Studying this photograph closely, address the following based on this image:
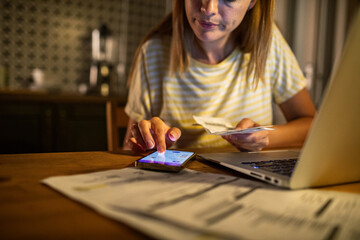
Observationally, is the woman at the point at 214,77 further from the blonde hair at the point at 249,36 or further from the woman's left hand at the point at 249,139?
the woman's left hand at the point at 249,139

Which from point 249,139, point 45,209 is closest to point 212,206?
point 45,209

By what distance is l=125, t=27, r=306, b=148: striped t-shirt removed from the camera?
3.64 feet

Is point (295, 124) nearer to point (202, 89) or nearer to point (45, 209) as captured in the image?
point (202, 89)

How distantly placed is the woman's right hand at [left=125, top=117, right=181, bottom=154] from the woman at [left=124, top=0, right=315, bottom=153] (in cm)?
33

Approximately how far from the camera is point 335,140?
1.39 ft

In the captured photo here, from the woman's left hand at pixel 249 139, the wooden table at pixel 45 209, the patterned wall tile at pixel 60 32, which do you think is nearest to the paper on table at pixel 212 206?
the wooden table at pixel 45 209

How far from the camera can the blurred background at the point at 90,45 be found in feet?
8.09

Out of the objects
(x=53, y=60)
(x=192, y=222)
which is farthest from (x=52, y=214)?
(x=53, y=60)

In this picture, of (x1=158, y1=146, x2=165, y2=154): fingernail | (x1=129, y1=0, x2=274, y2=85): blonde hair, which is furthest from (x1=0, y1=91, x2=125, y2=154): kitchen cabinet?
(x1=158, y1=146, x2=165, y2=154): fingernail

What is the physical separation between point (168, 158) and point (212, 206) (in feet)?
0.83

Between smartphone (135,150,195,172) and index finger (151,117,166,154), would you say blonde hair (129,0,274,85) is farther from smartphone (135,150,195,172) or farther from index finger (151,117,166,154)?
smartphone (135,150,195,172)

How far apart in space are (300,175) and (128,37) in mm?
3057

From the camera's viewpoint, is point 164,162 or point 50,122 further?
point 50,122

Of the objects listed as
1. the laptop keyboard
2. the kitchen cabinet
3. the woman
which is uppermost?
the woman
